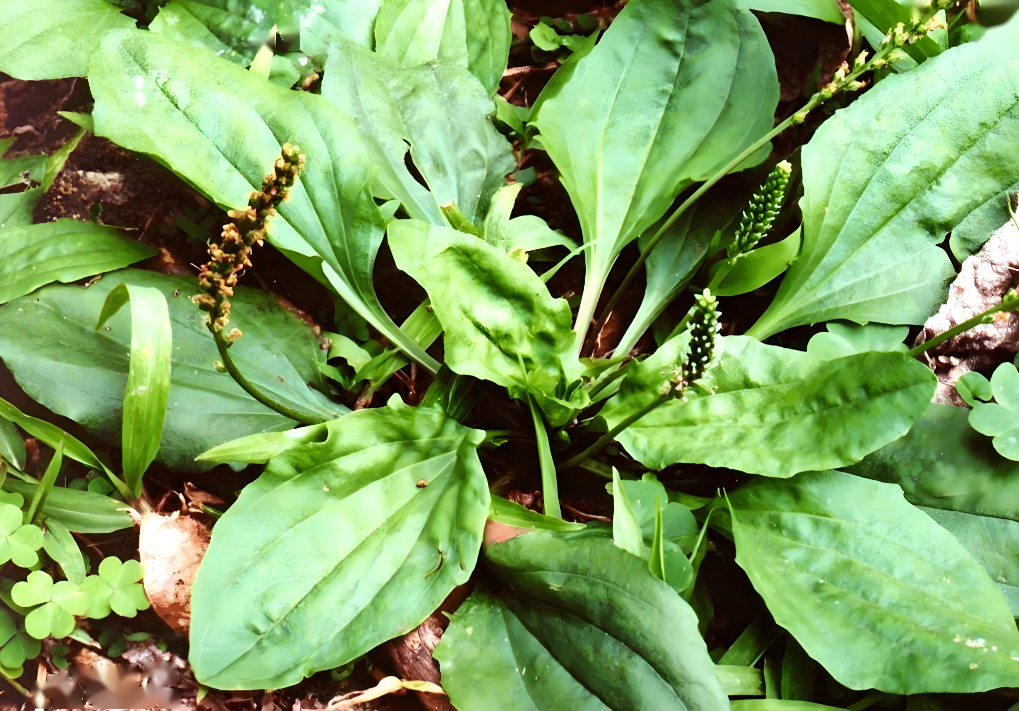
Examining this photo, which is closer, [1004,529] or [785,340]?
[1004,529]

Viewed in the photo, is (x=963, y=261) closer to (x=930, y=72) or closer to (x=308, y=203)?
(x=930, y=72)

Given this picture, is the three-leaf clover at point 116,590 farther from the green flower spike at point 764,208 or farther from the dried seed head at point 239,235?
Result: the green flower spike at point 764,208

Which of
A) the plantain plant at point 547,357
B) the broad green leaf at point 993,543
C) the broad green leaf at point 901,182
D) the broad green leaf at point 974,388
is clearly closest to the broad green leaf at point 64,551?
the plantain plant at point 547,357

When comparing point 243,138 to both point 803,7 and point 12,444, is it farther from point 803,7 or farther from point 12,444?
point 803,7

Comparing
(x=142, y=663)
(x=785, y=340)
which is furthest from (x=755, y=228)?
(x=142, y=663)

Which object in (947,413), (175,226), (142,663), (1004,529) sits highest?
(175,226)

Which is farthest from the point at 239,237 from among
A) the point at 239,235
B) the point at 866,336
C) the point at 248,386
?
the point at 866,336
